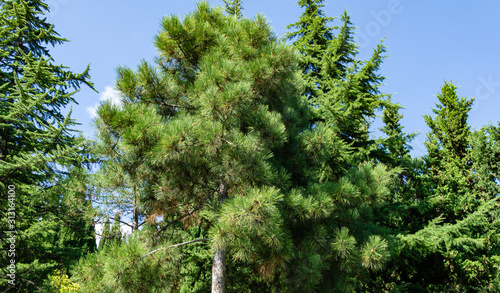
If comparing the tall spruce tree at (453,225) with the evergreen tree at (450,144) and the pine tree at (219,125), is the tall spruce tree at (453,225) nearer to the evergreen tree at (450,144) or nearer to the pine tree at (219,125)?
the evergreen tree at (450,144)

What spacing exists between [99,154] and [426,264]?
10107 millimetres

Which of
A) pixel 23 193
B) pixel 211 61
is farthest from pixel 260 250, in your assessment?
pixel 23 193

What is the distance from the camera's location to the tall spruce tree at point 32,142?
5703 millimetres

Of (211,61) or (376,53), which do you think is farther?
(376,53)

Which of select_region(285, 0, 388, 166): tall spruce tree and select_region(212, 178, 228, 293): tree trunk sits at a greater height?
select_region(285, 0, 388, 166): tall spruce tree

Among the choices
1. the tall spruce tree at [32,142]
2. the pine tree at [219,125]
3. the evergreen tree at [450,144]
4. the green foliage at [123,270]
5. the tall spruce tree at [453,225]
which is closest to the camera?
the green foliage at [123,270]

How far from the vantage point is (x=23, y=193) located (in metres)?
6.28

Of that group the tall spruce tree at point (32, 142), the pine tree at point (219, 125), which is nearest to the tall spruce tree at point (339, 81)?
the pine tree at point (219, 125)

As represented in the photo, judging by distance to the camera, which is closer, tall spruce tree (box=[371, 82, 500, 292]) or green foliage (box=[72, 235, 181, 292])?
green foliage (box=[72, 235, 181, 292])

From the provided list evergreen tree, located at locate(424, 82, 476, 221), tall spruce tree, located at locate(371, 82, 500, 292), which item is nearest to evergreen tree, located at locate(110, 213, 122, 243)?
tall spruce tree, located at locate(371, 82, 500, 292)

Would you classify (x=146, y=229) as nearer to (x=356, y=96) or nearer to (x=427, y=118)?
(x=356, y=96)

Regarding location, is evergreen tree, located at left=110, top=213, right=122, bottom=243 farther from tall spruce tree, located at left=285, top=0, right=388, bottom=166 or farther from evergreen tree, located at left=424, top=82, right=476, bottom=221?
evergreen tree, located at left=424, top=82, right=476, bottom=221

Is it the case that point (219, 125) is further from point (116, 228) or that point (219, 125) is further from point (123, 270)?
point (116, 228)

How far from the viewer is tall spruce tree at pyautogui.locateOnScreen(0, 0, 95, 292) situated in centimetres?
570
